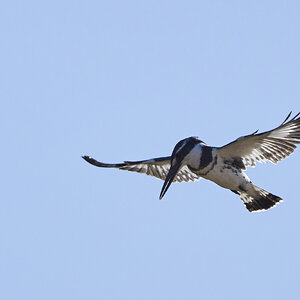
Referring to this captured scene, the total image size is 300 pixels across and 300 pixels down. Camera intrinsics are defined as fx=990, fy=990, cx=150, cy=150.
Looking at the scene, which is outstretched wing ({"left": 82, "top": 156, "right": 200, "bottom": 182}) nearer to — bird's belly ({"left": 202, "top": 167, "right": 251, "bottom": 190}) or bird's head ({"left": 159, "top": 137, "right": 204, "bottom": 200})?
bird's head ({"left": 159, "top": 137, "right": 204, "bottom": 200})

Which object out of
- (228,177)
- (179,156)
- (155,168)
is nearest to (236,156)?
(228,177)

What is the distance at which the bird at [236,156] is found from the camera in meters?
12.0

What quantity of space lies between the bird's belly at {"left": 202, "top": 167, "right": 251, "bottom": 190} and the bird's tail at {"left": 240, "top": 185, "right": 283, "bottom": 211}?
57cm

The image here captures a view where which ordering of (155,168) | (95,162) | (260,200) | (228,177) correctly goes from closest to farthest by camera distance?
(228,177) < (260,200) < (95,162) < (155,168)

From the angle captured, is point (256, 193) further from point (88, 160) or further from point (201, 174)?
point (88, 160)

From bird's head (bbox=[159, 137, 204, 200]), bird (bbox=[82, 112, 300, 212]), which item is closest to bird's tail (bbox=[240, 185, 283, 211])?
bird (bbox=[82, 112, 300, 212])

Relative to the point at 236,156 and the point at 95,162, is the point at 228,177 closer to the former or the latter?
the point at 236,156

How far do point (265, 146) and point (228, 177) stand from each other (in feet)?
2.12

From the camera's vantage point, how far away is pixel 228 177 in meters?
12.0

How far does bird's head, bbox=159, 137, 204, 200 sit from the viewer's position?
481 inches

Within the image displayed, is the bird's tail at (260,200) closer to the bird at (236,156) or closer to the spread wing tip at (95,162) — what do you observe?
the bird at (236,156)

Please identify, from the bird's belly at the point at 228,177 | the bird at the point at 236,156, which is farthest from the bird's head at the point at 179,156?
the bird's belly at the point at 228,177

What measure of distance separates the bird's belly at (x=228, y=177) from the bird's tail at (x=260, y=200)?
570 mm

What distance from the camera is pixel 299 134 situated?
11984mm
